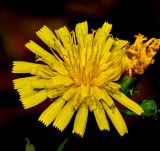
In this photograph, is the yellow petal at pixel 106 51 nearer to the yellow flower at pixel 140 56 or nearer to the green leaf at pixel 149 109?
the yellow flower at pixel 140 56

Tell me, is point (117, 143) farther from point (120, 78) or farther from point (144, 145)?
point (120, 78)

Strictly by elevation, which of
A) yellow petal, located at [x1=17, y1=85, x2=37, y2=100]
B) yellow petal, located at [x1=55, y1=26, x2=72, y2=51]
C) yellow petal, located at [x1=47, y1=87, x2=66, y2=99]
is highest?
yellow petal, located at [x1=55, y1=26, x2=72, y2=51]

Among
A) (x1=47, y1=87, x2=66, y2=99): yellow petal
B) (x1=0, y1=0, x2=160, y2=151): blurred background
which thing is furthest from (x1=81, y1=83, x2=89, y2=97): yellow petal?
(x1=0, y1=0, x2=160, y2=151): blurred background

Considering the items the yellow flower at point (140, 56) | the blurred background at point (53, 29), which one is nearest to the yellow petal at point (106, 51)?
the yellow flower at point (140, 56)

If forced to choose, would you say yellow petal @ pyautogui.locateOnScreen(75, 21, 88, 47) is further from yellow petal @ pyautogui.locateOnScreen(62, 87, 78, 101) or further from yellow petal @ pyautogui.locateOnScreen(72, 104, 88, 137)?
yellow petal @ pyautogui.locateOnScreen(72, 104, 88, 137)

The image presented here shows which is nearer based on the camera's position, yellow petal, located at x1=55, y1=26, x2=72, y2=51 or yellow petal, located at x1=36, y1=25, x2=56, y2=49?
yellow petal, located at x1=55, y1=26, x2=72, y2=51

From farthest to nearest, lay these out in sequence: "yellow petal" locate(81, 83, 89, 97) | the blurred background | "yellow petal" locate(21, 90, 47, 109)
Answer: the blurred background
"yellow petal" locate(21, 90, 47, 109)
"yellow petal" locate(81, 83, 89, 97)

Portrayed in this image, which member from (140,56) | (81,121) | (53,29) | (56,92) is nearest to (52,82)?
(56,92)

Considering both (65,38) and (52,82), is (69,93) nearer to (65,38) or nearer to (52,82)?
(52,82)
